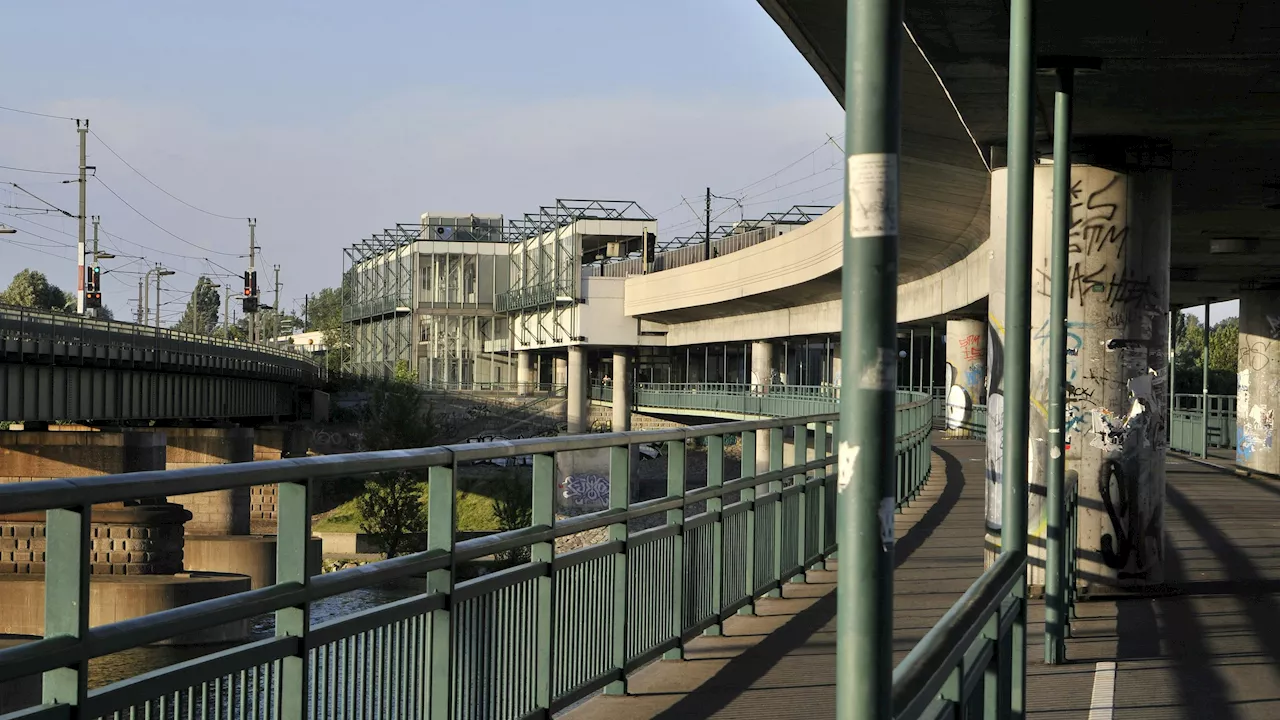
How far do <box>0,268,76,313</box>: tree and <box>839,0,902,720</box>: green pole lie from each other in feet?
519

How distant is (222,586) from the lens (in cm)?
3388

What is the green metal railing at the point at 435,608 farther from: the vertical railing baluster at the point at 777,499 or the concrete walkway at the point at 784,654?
the vertical railing baluster at the point at 777,499

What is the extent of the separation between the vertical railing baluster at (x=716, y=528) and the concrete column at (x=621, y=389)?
2782 inches

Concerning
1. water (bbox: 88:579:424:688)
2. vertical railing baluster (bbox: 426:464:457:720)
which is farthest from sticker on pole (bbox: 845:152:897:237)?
water (bbox: 88:579:424:688)

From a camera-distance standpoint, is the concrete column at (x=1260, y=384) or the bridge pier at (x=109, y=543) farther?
the concrete column at (x=1260, y=384)

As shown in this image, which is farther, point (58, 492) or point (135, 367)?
point (135, 367)

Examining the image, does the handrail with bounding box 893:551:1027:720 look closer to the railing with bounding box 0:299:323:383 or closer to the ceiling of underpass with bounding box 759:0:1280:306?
the ceiling of underpass with bounding box 759:0:1280:306

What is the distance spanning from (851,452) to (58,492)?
170cm

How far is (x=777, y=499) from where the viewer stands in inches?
451

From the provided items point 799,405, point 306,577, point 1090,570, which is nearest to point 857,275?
point 306,577

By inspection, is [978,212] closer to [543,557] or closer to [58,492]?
[543,557]

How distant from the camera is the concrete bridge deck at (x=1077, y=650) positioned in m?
7.76

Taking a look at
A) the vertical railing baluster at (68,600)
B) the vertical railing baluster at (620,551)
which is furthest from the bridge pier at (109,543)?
the vertical railing baluster at (68,600)

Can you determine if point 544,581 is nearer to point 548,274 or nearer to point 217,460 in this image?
point 217,460
